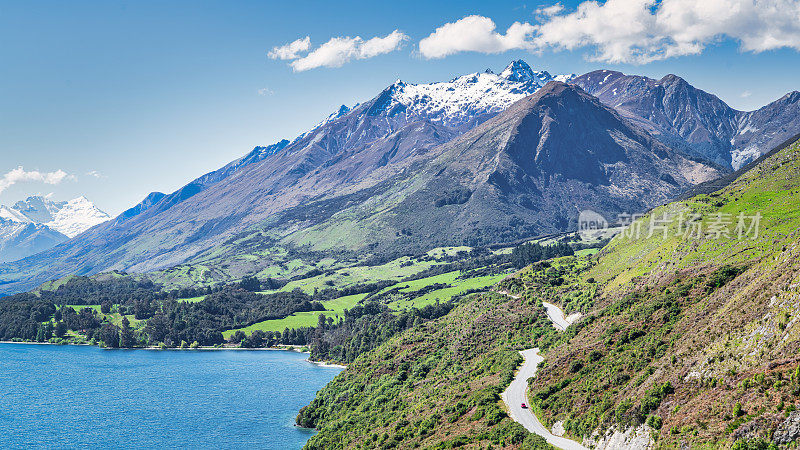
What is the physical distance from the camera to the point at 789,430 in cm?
3522

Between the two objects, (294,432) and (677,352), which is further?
(294,432)

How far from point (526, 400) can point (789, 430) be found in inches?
1317

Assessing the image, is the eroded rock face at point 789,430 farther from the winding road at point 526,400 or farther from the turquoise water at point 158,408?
the turquoise water at point 158,408

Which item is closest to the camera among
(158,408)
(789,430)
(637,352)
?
(789,430)

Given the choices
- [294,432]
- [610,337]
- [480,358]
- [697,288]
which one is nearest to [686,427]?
[610,337]

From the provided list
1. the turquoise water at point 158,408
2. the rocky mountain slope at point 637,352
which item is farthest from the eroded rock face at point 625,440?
the turquoise water at point 158,408

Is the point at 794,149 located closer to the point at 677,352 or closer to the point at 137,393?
the point at 677,352

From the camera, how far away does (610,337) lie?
69.6 m

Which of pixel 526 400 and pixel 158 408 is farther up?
pixel 526 400

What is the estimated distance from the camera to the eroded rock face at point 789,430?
3491 centimetres

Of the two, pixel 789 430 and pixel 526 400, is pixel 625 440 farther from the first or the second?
pixel 526 400

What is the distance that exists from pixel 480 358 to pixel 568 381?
35.6m

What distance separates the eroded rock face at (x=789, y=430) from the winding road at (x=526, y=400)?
710 inches

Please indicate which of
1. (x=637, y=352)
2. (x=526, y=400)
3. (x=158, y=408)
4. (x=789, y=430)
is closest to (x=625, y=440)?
(x=789, y=430)
